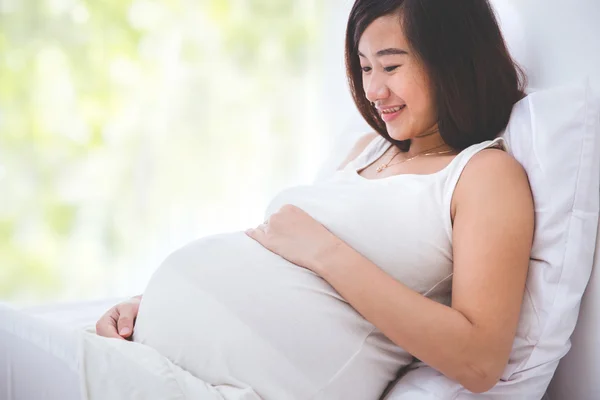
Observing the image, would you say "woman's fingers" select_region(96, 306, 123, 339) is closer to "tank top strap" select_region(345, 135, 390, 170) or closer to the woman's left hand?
the woman's left hand

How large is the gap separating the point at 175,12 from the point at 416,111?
1459 millimetres

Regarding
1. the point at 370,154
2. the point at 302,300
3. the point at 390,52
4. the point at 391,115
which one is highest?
the point at 390,52

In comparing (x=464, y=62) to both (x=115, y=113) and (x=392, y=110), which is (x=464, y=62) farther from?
(x=115, y=113)

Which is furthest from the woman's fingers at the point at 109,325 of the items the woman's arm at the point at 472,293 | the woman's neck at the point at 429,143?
the woman's neck at the point at 429,143

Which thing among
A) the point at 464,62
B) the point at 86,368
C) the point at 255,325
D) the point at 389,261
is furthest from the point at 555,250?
the point at 86,368

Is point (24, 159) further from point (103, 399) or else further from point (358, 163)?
point (103, 399)

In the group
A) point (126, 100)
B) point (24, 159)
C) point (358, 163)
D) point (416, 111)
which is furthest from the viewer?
point (126, 100)

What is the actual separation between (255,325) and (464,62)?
621mm

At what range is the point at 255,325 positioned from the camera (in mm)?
1009

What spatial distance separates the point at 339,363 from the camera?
3.33ft

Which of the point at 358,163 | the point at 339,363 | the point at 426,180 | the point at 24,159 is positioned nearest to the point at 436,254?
the point at 426,180

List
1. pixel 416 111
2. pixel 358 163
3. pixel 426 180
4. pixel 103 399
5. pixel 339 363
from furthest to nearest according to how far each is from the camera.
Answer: pixel 358 163
pixel 416 111
pixel 426 180
pixel 339 363
pixel 103 399

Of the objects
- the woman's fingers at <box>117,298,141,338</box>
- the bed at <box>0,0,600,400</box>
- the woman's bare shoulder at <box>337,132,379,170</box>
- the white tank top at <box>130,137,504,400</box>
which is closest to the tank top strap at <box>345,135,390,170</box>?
the woman's bare shoulder at <box>337,132,379,170</box>

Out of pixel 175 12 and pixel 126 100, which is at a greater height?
pixel 175 12
